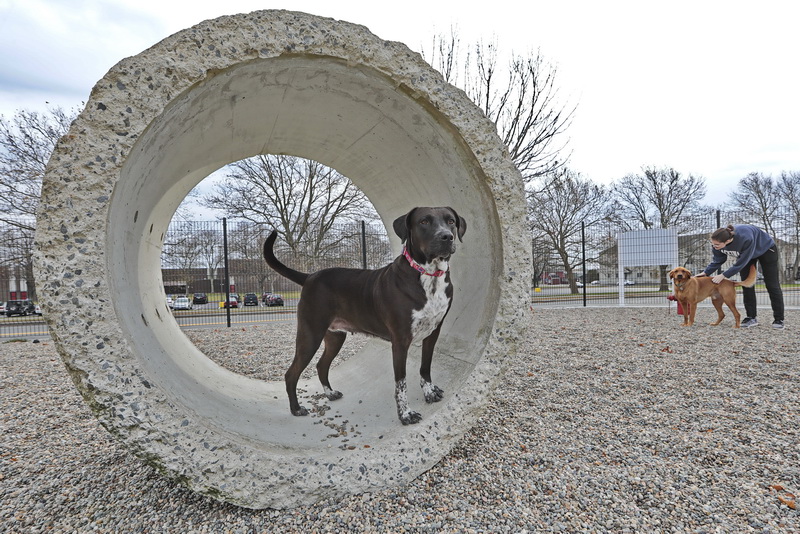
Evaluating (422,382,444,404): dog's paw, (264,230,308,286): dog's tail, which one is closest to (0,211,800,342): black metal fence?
(264,230,308,286): dog's tail

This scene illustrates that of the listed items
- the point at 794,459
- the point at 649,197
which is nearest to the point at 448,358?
the point at 794,459

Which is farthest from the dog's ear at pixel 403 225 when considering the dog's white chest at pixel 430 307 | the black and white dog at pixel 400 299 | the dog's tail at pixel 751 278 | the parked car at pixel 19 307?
the parked car at pixel 19 307

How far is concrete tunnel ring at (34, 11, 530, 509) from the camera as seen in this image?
2.21 metres

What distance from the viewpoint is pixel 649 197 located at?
30891mm

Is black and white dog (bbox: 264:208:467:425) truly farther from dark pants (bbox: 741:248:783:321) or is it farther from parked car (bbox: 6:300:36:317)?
parked car (bbox: 6:300:36:317)

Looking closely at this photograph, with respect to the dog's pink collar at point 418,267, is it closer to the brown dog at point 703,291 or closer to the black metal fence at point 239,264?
the brown dog at point 703,291

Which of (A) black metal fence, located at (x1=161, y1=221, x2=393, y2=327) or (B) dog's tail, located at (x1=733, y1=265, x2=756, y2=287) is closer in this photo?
(B) dog's tail, located at (x1=733, y1=265, x2=756, y2=287)

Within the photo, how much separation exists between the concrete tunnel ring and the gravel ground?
28cm

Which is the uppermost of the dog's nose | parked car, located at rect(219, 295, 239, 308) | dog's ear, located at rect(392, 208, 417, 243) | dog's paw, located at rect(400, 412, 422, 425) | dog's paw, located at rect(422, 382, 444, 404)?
dog's ear, located at rect(392, 208, 417, 243)

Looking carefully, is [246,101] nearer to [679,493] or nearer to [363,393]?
[363,393]

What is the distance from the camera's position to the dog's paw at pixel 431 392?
333cm

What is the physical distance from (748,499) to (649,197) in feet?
108

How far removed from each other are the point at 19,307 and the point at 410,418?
14140 mm

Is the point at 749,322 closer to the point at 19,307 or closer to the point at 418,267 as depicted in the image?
the point at 418,267
